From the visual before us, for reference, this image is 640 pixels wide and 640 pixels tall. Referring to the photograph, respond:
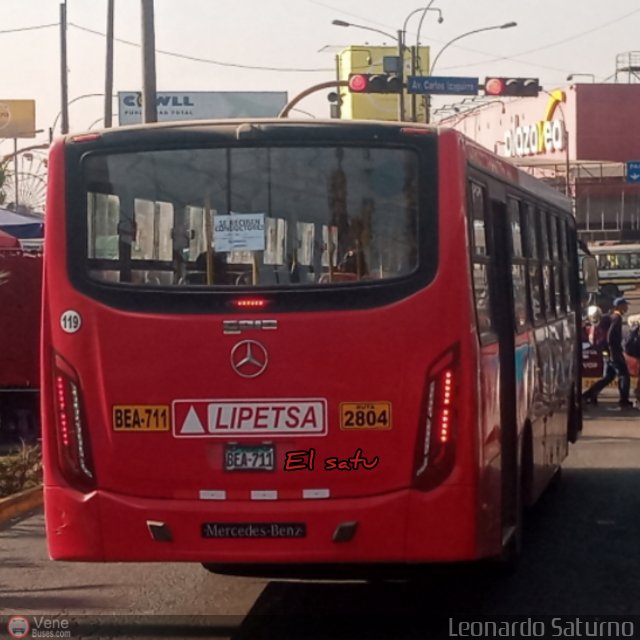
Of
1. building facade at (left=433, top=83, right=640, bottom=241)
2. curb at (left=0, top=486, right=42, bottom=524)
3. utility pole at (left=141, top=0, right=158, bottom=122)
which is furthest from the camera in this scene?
building facade at (left=433, top=83, right=640, bottom=241)

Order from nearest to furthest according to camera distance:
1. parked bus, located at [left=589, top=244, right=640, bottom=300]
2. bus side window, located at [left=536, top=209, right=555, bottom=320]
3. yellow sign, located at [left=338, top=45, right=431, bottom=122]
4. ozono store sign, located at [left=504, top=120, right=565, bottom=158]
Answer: bus side window, located at [left=536, top=209, right=555, bottom=320] → parked bus, located at [left=589, top=244, right=640, bottom=300] → ozono store sign, located at [left=504, top=120, right=565, bottom=158] → yellow sign, located at [left=338, top=45, right=431, bottom=122]

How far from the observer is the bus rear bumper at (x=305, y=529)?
7375 mm

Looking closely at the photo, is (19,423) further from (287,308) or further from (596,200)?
(596,200)

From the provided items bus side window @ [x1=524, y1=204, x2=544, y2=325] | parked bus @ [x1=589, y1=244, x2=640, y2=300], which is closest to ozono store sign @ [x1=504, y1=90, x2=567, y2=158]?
parked bus @ [x1=589, y1=244, x2=640, y2=300]

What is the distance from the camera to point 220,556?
24.3ft

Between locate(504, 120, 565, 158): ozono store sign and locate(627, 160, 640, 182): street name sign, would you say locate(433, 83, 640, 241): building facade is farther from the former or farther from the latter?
locate(627, 160, 640, 182): street name sign

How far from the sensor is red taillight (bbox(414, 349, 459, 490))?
7410 millimetres

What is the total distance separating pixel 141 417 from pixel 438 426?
1517 mm

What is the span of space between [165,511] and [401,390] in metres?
1.35

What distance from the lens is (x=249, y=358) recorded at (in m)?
7.46

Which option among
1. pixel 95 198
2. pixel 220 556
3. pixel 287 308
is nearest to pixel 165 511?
pixel 220 556

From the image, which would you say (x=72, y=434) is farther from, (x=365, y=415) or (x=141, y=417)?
(x=365, y=415)

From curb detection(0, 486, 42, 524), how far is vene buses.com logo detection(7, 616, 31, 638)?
4.02 metres

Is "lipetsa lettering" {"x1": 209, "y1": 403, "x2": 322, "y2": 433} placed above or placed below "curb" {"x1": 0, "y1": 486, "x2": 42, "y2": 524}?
above
